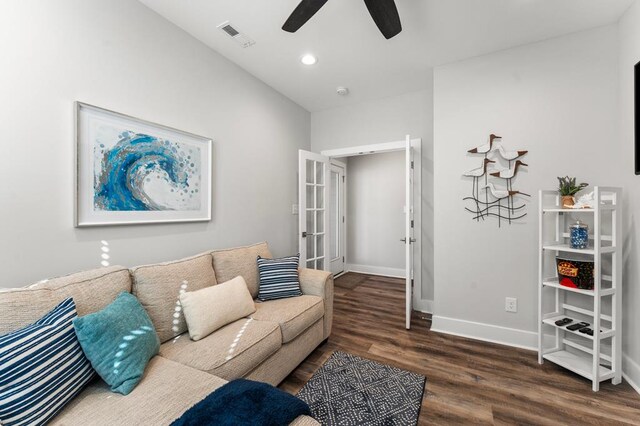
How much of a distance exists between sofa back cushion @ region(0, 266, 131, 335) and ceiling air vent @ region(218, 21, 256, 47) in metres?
1.99

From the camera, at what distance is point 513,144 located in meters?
2.49

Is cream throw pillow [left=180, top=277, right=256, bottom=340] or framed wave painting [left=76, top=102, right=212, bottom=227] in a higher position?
framed wave painting [left=76, top=102, right=212, bottom=227]

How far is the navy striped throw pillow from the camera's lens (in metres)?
2.39

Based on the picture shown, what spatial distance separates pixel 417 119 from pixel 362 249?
278cm

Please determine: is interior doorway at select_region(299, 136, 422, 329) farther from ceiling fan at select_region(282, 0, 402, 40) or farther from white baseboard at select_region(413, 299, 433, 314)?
ceiling fan at select_region(282, 0, 402, 40)

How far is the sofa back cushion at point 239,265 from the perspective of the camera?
2.21 metres

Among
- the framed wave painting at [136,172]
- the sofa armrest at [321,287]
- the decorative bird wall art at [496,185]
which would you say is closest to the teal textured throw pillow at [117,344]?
the framed wave painting at [136,172]

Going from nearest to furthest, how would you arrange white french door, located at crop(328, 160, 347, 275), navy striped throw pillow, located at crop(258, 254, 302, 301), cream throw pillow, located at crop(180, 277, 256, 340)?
cream throw pillow, located at crop(180, 277, 256, 340), navy striped throw pillow, located at crop(258, 254, 302, 301), white french door, located at crop(328, 160, 347, 275)

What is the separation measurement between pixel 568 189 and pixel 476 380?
1.69 meters

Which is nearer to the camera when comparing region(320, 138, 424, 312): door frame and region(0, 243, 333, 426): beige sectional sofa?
region(0, 243, 333, 426): beige sectional sofa

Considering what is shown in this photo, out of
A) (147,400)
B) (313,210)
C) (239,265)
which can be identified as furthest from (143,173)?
(313,210)

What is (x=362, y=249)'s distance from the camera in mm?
5340

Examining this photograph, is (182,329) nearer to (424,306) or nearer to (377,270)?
(424,306)

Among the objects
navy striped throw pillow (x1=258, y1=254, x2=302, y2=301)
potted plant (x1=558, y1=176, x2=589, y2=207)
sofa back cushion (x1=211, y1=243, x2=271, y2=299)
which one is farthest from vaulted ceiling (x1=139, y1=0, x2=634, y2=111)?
navy striped throw pillow (x1=258, y1=254, x2=302, y2=301)
